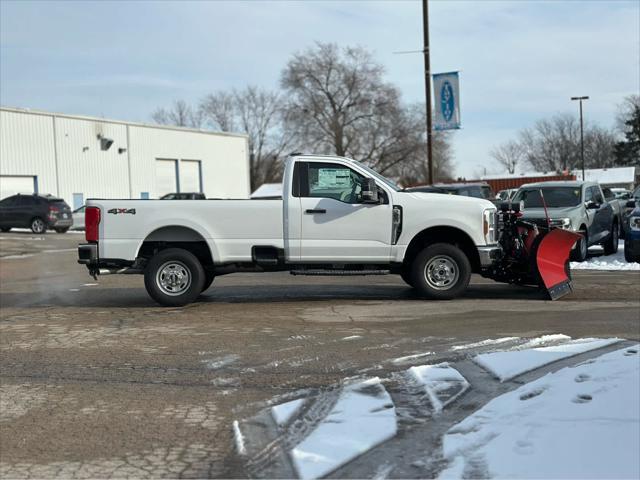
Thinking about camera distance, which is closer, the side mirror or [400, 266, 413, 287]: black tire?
the side mirror

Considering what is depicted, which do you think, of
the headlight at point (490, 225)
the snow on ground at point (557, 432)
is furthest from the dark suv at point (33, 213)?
the snow on ground at point (557, 432)

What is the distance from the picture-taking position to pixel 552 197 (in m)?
16.4

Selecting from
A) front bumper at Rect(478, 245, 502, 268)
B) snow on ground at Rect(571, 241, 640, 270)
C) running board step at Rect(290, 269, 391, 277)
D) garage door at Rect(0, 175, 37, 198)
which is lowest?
snow on ground at Rect(571, 241, 640, 270)

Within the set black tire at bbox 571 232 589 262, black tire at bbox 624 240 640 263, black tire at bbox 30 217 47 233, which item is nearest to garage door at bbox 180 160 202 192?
black tire at bbox 30 217 47 233

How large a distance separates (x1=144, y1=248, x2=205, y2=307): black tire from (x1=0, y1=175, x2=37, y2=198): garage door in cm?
3318

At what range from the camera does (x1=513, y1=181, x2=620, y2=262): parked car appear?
50.2 ft

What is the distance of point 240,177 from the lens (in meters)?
60.7

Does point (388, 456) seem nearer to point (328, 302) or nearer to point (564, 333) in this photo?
point (564, 333)

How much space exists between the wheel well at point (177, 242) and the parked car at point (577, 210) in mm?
7541

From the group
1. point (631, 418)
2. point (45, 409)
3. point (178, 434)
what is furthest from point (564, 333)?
point (45, 409)

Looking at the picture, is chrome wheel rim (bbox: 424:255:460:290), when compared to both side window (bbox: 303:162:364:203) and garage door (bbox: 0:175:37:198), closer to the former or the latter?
side window (bbox: 303:162:364:203)

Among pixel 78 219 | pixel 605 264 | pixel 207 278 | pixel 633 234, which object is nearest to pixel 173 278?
pixel 207 278

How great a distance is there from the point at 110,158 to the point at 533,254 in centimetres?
4118

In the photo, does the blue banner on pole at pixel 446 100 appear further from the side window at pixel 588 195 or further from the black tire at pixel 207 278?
the black tire at pixel 207 278
